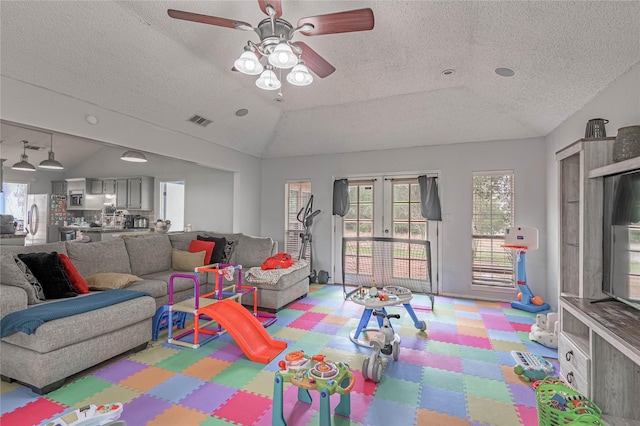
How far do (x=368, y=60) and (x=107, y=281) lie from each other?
376cm

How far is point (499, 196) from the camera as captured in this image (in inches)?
196

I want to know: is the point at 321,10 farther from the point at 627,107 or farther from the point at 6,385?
the point at 6,385

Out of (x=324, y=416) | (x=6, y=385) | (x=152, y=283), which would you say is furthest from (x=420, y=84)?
(x=6, y=385)

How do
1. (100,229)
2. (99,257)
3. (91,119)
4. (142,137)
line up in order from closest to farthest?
(91,119)
(99,257)
(142,137)
(100,229)

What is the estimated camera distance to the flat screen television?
76.2 inches

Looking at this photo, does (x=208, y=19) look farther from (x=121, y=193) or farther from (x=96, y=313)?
(x=121, y=193)

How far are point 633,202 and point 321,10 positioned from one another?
8.81ft

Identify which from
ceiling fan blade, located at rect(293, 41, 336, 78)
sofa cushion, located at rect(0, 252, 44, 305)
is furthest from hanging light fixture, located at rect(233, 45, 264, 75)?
sofa cushion, located at rect(0, 252, 44, 305)

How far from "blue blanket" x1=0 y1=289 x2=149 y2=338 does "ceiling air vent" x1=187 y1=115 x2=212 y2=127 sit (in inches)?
108

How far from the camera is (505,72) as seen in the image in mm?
3287

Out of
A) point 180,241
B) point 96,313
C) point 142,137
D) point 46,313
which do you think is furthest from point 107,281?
point 142,137

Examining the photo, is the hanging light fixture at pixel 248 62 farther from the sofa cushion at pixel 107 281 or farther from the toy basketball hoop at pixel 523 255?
the toy basketball hoop at pixel 523 255

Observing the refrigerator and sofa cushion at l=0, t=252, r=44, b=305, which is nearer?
sofa cushion at l=0, t=252, r=44, b=305

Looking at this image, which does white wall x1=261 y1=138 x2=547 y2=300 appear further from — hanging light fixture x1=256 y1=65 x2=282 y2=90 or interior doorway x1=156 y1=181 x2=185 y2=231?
hanging light fixture x1=256 y1=65 x2=282 y2=90
